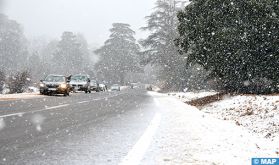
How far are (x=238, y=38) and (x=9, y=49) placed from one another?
8863 cm

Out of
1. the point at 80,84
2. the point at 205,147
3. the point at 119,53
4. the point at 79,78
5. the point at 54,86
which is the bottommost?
the point at 205,147

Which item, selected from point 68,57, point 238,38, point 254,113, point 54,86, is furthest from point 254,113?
point 68,57

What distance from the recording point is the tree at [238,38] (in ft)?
68.5

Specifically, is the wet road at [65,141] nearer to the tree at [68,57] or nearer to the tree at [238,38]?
the tree at [238,38]

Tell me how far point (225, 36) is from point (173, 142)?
48.3ft

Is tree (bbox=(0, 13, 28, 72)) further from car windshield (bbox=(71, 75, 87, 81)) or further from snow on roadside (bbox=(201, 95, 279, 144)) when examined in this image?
snow on roadside (bbox=(201, 95, 279, 144))

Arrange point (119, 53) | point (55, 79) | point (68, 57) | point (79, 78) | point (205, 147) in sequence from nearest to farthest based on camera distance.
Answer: point (205, 147) → point (55, 79) → point (79, 78) → point (119, 53) → point (68, 57)

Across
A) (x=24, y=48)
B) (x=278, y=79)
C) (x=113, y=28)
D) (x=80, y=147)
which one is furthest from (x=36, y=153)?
(x=24, y=48)

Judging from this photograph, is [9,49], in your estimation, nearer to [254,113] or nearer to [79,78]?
[79,78]

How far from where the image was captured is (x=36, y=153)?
5926 millimetres

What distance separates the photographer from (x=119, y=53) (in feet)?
328

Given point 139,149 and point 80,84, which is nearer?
point 139,149

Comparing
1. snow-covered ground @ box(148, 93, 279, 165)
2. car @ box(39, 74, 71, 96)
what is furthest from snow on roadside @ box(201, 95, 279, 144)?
car @ box(39, 74, 71, 96)

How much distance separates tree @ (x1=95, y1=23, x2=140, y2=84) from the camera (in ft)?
328
